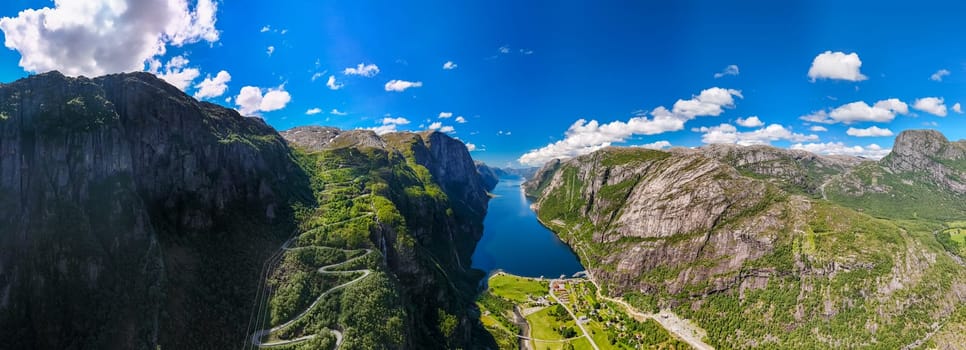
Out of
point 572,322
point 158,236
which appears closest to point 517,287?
point 572,322

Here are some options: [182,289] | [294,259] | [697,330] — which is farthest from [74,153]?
[697,330]

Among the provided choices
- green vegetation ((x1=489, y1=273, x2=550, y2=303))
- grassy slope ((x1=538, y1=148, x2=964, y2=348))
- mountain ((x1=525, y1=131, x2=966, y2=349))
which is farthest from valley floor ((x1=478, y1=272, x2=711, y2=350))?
grassy slope ((x1=538, y1=148, x2=964, y2=348))

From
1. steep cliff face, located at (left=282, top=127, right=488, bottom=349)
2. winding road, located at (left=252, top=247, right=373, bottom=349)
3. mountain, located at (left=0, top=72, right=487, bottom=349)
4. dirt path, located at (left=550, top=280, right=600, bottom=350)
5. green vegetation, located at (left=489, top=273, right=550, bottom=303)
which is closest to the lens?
mountain, located at (left=0, top=72, right=487, bottom=349)

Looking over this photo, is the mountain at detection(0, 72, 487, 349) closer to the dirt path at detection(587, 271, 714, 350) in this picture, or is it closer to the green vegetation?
the green vegetation

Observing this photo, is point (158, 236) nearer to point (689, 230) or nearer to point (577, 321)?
point (577, 321)

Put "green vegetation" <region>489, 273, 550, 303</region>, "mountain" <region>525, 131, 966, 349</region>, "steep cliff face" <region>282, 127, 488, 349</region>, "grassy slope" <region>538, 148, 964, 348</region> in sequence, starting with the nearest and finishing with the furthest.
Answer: "steep cliff face" <region>282, 127, 488, 349</region>
"grassy slope" <region>538, 148, 964, 348</region>
"mountain" <region>525, 131, 966, 349</region>
"green vegetation" <region>489, 273, 550, 303</region>

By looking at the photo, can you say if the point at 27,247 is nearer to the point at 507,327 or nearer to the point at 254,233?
the point at 254,233

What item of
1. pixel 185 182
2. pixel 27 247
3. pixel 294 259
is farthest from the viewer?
pixel 294 259
